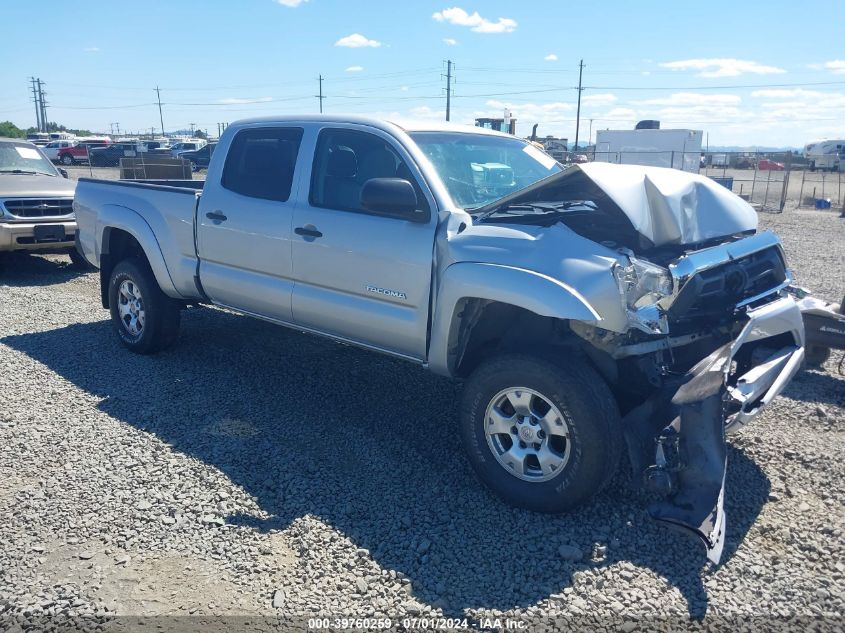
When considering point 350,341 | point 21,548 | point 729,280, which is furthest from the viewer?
point 350,341

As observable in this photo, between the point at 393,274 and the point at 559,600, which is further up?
the point at 393,274

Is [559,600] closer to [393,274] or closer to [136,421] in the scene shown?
[393,274]

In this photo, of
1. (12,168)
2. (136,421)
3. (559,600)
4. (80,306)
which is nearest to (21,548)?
(136,421)

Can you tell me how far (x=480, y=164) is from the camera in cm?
496

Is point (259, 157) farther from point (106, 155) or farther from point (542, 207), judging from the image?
point (106, 155)

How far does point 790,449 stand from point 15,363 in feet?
20.4

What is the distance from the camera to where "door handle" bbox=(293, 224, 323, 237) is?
484cm

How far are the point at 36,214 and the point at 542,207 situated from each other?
8282mm

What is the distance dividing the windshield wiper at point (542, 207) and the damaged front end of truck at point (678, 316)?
0.01 metres

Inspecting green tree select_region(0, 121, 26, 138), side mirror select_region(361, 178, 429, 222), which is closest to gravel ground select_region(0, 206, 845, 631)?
side mirror select_region(361, 178, 429, 222)

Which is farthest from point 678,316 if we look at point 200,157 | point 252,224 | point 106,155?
point 106,155

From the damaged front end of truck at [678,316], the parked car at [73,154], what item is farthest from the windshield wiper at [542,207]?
the parked car at [73,154]

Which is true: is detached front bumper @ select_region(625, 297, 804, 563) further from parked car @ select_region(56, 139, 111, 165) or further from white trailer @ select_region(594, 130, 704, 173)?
parked car @ select_region(56, 139, 111, 165)

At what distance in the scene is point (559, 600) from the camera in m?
3.12
